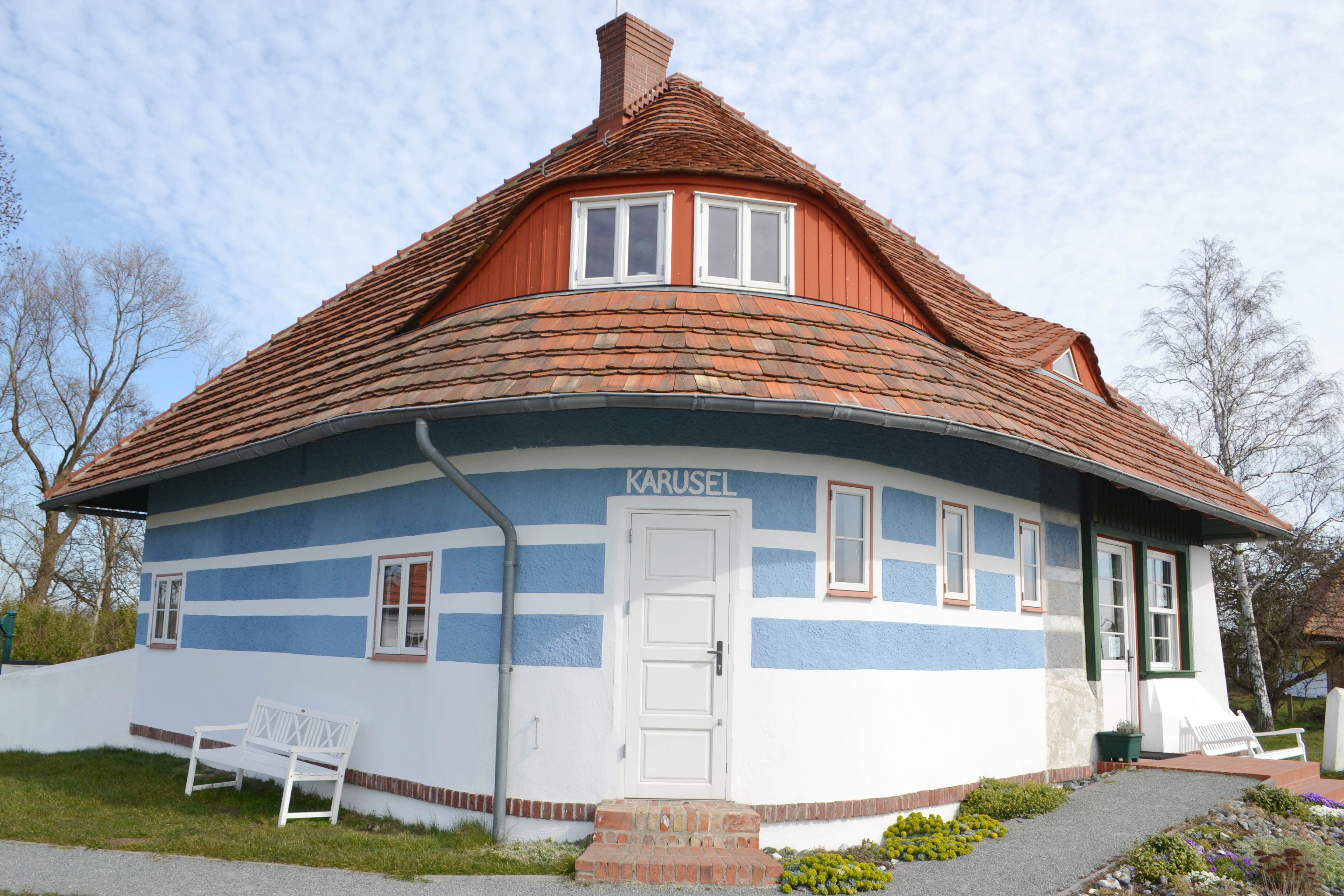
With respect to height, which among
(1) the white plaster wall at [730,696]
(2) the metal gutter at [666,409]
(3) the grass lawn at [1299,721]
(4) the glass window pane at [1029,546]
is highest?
(2) the metal gutter at [666,409]

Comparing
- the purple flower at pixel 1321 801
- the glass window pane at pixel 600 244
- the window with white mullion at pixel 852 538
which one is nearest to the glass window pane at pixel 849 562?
the window with white mullion at pixel 852 538

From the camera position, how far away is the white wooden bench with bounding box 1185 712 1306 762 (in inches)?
480

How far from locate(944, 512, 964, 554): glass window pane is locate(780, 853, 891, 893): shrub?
3346 mm

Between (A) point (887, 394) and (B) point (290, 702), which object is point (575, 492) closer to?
(A) point (887, 394)

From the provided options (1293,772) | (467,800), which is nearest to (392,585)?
(467,800)

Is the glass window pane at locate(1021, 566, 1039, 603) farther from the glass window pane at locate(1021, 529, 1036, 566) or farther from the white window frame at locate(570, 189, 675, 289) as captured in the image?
the white window frame at locate(570, 189, 675, 289)

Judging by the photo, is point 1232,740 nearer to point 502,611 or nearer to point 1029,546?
point 1029,546

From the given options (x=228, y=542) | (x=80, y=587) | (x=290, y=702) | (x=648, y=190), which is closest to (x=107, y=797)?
(x=290, y=702)

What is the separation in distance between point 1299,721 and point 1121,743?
59.8 ft

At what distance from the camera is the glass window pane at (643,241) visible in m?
9.27

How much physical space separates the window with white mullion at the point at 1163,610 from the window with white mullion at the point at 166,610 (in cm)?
1271

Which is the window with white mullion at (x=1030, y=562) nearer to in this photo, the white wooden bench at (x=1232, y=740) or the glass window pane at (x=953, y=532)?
the glass window pane at (x=953, y=532)

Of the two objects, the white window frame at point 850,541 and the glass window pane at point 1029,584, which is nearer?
the white window frame at point 850,541

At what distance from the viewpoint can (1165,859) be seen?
732 cm
